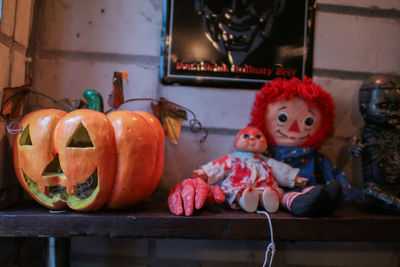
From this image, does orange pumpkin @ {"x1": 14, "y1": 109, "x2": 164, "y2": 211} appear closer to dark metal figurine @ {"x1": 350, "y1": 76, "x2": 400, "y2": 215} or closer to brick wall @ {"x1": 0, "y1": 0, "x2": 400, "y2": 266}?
brick wall @ {"x1": 0, "y1": 0, "x2": 400, "y2": 266}

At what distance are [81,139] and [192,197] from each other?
A: 33cm

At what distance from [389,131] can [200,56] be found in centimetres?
69

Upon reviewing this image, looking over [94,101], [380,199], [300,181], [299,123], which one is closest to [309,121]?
[299,123]

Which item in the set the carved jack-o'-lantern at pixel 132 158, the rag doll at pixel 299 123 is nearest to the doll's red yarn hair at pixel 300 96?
the rag doll at pixel 299 123

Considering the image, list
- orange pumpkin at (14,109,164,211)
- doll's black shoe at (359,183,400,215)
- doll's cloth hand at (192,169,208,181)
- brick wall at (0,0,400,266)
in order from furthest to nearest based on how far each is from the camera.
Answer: brick wall at (0,0,400,266), doll's cloth hand at (192,169,208,181), doll's black shoe at (359,183,400,215), orange pumpkin at (14,109,164,211)

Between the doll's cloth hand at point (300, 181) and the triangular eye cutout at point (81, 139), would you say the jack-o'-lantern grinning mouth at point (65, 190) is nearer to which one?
the triangular eye cutout at point (81, 139)

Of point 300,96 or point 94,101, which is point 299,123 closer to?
point 300,96

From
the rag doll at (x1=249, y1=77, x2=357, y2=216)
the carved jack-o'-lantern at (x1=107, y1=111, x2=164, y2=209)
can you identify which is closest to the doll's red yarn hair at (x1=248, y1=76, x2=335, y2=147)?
the rag doll at (x1=249, y1=77, x2=357, y2=216)

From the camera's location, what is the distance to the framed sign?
3.31 feet

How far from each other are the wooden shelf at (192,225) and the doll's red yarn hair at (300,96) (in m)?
0.30

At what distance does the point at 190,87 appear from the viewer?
1024 millimetres

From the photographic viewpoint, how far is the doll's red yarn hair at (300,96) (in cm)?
93

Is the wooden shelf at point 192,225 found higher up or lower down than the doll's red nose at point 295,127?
lower down

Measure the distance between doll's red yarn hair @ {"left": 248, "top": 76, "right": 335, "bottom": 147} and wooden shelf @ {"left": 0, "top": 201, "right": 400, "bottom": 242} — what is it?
30 cm
